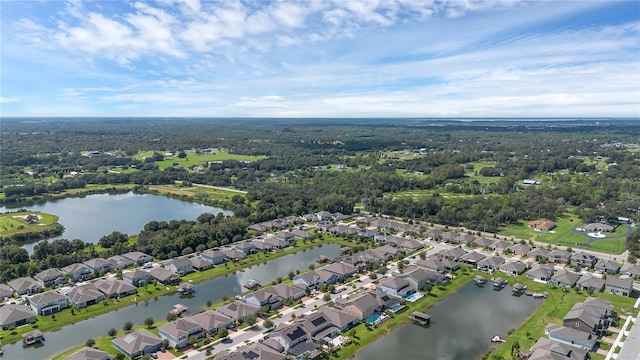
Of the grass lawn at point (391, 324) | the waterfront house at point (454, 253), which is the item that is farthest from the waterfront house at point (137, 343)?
the waterfront house at point (454, 253)

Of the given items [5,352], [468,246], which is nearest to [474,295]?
[468,246]

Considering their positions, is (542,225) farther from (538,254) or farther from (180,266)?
(180,266)

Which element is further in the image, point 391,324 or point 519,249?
point 519,249

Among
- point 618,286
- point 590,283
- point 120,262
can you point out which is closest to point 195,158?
point 120,262

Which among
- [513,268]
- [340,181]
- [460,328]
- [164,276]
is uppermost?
[340,181]

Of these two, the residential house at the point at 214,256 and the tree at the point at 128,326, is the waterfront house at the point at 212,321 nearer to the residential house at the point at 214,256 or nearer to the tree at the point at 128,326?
the tree at the point at 128,326

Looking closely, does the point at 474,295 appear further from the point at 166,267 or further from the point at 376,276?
the point at 166,267
